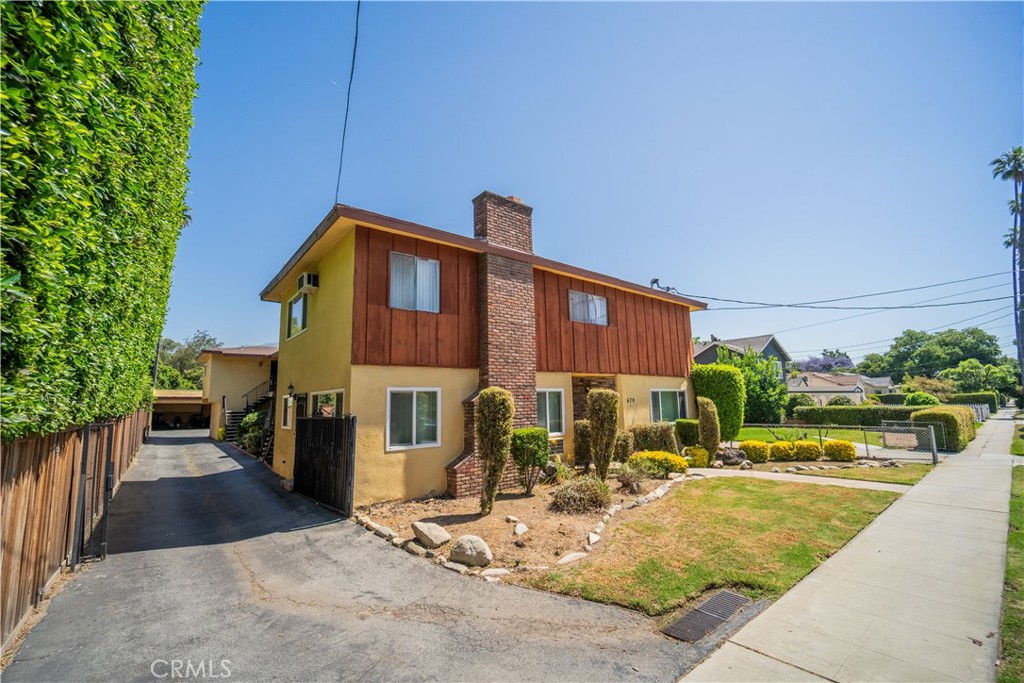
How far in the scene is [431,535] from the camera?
6.84 meters

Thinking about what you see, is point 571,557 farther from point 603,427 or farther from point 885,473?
point 885,473

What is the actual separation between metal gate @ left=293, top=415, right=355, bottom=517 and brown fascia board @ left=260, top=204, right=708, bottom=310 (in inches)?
169

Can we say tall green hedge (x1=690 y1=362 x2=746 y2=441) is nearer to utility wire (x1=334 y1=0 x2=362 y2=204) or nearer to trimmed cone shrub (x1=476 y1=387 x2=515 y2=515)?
trimmed cone shrub (x1=476 y1=387 x2=515 y2=515)

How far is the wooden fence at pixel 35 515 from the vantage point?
3650mm

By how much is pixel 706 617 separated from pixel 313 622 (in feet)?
14.1

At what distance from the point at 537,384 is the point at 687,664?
8.85 m

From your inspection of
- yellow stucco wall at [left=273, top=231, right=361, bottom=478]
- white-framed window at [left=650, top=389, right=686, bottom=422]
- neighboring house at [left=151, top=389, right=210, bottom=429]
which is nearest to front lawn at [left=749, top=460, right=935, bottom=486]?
white-framed window at [left=650, top=389, right=686, bottom=422]

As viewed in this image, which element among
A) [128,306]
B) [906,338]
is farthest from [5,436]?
[906,338]

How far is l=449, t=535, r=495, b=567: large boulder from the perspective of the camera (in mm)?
6102

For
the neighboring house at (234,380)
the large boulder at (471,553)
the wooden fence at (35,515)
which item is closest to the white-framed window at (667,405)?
the large boulder at (471,553)

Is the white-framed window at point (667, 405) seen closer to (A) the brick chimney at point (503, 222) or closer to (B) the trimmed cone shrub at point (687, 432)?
(B) the trimmed cone shrub at point (687, 432)

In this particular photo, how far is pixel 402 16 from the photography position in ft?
22.9

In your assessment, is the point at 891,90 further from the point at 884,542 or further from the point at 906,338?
the point at 906,338

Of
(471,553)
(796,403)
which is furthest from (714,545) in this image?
(796,403)
